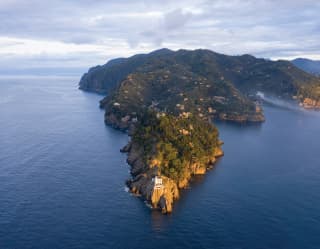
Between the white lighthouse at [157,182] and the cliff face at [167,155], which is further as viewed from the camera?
the cliff face at [167,155]

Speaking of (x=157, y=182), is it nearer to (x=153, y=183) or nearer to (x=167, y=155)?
(x=153, y=183)

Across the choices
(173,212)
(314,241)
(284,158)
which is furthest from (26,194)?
(284,158)

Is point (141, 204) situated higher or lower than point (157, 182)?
lower

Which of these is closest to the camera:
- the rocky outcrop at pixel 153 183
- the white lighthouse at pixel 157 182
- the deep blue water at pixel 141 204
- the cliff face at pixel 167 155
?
the deep blue water at pixel 141 204

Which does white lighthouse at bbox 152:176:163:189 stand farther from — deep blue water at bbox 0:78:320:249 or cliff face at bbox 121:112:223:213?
deep blue water at bbox 0:78:320:249

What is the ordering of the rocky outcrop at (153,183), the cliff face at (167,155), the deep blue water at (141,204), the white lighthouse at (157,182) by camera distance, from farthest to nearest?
the cliff face at (167,155), the white lighthouse at (157,182), the rocky outcrop at (153,183), the deep blue water at (141,204)

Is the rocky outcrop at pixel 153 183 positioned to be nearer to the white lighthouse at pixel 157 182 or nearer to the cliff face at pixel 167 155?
the cliff face at pixel 167 155

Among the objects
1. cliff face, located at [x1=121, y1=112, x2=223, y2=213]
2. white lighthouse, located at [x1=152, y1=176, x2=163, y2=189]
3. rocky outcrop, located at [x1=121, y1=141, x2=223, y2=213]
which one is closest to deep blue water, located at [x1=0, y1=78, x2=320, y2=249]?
rocky outcrop, located at [x1=121, y1=141, x2=223, y2=213]

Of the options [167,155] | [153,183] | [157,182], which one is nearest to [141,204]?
[153,183]

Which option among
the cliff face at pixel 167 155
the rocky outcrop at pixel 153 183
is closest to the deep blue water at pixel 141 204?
the rocky outcrop at pixel 153 183

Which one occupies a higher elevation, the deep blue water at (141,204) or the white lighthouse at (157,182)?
the white lighthouse at (157,182)
